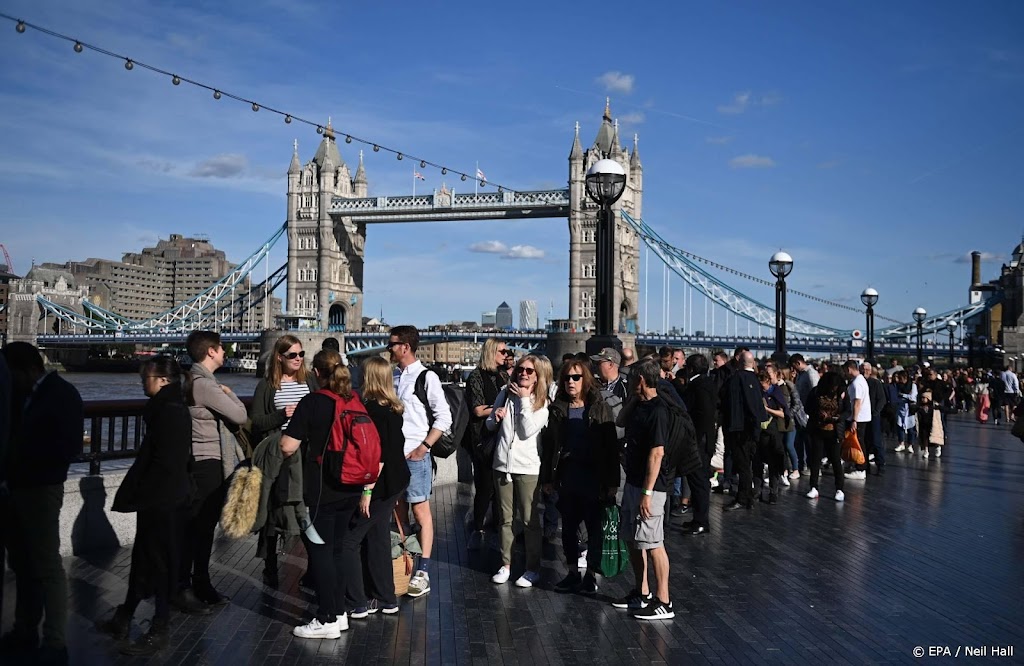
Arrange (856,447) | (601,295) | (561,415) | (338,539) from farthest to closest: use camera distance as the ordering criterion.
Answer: (856,447), (601,295), (561,415), (338,539)

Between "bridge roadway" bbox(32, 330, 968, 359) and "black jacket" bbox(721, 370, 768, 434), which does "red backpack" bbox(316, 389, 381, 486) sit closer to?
"black jacket" bbox(721, 370, 768, 434)

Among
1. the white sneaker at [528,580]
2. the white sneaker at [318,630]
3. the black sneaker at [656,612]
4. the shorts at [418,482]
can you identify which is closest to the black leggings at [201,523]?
the white sneaker at [318,630]

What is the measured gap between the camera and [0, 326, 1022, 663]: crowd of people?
4.24m

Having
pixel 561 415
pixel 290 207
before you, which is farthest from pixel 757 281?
pixel 561 415

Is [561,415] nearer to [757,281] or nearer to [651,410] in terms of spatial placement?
[651,410]

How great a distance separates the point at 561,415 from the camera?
5691 millimetres

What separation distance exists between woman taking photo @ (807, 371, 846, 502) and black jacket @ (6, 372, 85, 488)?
7.16m

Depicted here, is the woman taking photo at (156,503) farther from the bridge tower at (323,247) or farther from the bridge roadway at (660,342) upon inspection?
the bridge tower at (323,247)

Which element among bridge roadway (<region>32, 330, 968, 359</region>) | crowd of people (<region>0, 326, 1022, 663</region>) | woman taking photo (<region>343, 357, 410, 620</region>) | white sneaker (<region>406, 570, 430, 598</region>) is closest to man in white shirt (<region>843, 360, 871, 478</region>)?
crowd of people (<region>0, 326, 1022, 663</region>)

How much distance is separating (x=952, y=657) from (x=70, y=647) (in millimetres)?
4164

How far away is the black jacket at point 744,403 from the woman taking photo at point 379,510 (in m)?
4.17

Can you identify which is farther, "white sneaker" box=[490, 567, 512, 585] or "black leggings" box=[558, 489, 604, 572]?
"white sneaker" box=[490, 567, 512, 585]

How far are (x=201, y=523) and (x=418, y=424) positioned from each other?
4.37ft

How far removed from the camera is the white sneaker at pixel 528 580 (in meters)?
A: 5.67
